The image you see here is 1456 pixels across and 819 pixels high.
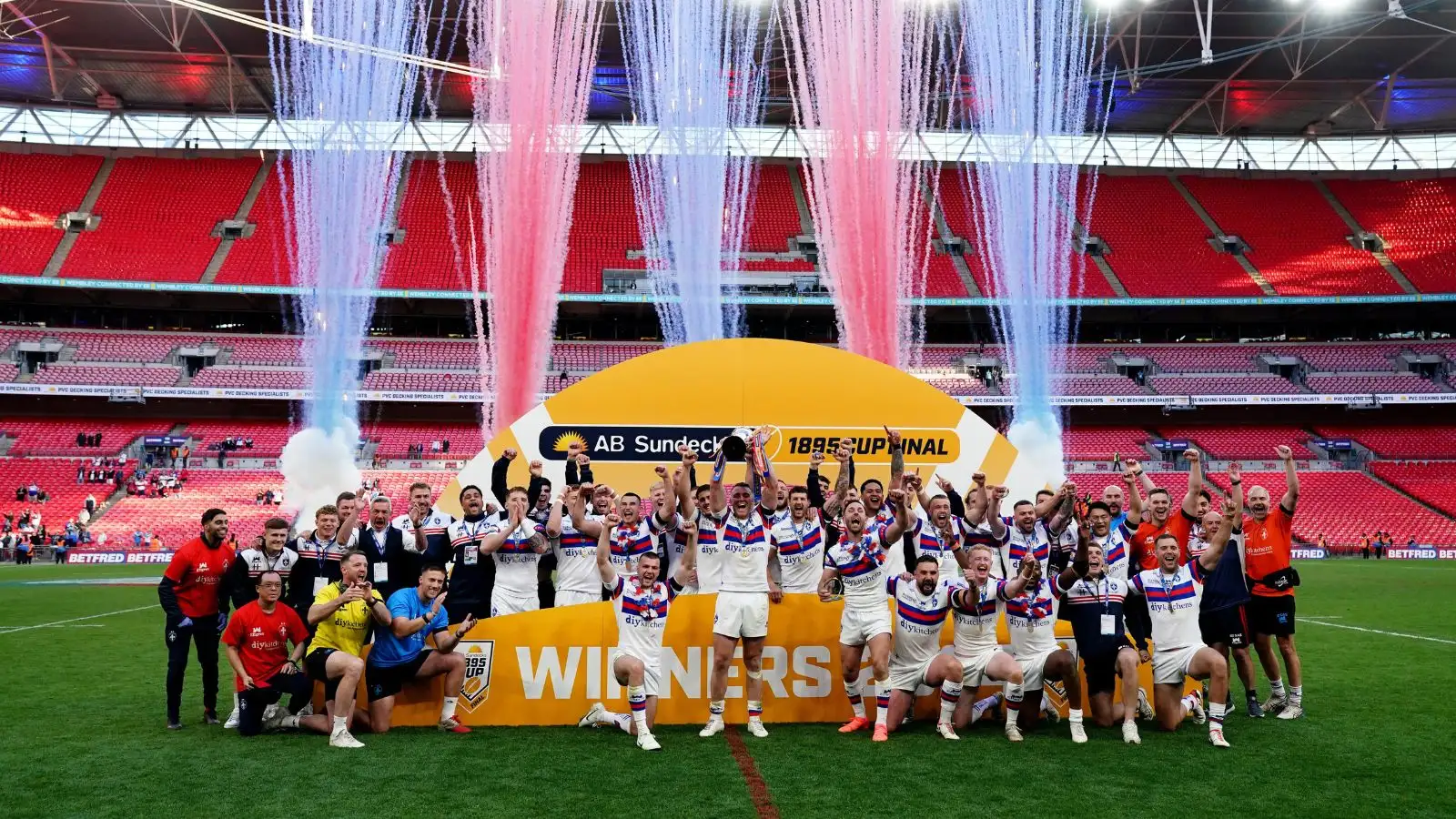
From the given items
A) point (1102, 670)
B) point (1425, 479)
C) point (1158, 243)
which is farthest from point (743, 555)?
point (1158, 243)

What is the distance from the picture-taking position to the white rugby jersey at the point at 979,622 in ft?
26.6

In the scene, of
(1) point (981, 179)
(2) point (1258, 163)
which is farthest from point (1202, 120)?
(1) point (981, 179)

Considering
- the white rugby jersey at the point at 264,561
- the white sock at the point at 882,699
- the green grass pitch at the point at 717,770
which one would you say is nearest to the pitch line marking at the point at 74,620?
the green grass pitch at the point at 717,770

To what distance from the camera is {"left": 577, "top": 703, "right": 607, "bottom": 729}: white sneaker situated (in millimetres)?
8406

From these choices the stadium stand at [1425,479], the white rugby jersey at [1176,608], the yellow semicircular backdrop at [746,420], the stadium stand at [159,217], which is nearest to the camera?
the white rugby jersey at [1176,608]

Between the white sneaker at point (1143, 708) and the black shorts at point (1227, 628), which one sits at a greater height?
the black shorts at point (1227, 628)

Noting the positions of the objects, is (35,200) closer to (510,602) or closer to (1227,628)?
(510,602)

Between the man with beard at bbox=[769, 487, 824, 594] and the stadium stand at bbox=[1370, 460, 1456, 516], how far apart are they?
1382 inches

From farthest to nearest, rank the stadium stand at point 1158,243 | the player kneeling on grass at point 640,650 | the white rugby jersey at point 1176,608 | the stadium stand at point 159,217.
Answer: the stadium stand at point 1158,243, the stadium stand at point 159,217, the white rugby jersey at point 1176,608, the player kneeling on grass at point 640,650

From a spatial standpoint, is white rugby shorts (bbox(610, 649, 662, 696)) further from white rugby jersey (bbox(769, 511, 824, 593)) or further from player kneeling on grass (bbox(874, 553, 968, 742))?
player kneeling on grass (bbox(874, 553, 968, 742))

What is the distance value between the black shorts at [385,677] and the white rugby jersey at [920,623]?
12.2 ft

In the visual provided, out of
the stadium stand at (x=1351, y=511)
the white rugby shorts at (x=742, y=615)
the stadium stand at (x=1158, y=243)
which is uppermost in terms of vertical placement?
the stadium stand at (x=1158, y=243)

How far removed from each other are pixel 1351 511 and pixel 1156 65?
16634mm

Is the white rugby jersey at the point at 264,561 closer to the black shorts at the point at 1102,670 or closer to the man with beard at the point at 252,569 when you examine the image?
the man with beard at the point at 252,569
